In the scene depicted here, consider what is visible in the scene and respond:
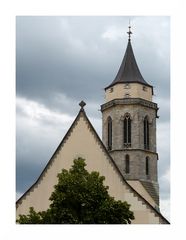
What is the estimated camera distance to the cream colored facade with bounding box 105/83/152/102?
139 feet

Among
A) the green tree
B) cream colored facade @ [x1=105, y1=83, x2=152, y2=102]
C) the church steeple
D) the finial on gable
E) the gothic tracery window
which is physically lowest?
the green tree

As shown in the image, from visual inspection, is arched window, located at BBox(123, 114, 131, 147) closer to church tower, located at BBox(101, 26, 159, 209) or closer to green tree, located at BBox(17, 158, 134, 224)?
church tower, located at BBox(101, 26, 159, 209)

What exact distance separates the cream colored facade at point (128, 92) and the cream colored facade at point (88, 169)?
17227mm

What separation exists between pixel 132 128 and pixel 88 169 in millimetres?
18222

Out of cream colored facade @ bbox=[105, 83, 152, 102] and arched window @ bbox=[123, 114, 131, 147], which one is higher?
cream colored facade @ bbox=[105, 83, 152, 102]

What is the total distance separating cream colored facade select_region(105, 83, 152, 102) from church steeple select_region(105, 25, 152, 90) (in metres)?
0.29

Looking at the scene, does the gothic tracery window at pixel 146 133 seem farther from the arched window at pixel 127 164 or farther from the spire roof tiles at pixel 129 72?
the spire roof tiles at pixel 129 72

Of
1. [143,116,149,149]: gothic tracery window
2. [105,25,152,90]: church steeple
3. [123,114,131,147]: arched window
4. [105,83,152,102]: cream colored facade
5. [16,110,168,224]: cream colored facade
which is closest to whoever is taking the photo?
[16,110,168,224]: cream colored facade

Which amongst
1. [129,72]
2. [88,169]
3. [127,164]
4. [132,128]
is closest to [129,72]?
[129,72]

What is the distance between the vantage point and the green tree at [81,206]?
1725cm

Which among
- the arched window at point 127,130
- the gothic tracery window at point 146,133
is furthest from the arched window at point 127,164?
the gothic tracery window at point 146,133

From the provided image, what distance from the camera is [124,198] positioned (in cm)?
2328

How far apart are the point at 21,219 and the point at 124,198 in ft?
20.4

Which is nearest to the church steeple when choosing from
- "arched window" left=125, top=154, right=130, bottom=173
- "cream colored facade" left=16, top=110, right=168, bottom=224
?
"arched window" left=125, top=154, right=130, bottom=173
